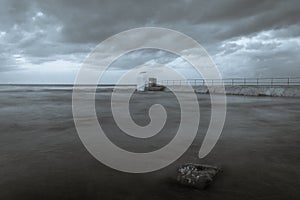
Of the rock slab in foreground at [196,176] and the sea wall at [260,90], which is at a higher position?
the sea wall at [260,90]

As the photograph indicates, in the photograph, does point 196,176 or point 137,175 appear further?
point 137,175

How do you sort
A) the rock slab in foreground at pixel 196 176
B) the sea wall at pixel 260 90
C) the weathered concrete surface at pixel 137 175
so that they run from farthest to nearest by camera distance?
1. the sea wall at pixel 260 90
2. the rock slab in foreground at pixel 196 176
3. the weathered concrete surface at pixel 137 175

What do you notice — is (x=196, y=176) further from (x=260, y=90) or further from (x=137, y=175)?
(x=260, y=90)

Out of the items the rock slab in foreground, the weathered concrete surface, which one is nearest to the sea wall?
the weathered concrete surface

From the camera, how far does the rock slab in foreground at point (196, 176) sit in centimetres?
426

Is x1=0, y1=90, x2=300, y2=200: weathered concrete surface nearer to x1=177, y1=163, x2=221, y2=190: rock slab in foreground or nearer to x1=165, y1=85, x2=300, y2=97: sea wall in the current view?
x1=177, y1=163, x2=221, y2=190: rock slab in foreground

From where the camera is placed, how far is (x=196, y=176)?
14.3 ft

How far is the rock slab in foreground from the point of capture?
426 centimetres

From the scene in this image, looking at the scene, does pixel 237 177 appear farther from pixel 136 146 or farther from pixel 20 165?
pixel 20 165

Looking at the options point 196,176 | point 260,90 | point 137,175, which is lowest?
point 137,175

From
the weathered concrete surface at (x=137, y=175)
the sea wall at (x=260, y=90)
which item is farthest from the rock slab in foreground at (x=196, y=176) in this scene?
the sea wall at (x=260, y=90)

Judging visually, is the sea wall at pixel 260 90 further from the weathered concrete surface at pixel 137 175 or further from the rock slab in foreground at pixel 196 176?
the rock slab in foreground at pixel 196 176

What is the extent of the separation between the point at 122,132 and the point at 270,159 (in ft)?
16.1

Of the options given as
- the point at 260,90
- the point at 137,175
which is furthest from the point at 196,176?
the point at 260,90
